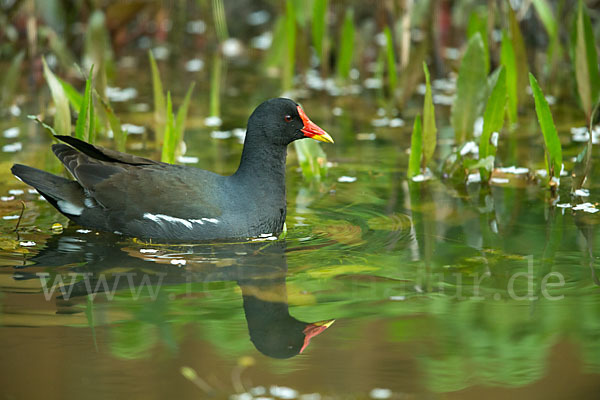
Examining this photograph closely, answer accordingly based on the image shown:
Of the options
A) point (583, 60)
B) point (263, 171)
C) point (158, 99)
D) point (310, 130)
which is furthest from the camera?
point (158, 99)

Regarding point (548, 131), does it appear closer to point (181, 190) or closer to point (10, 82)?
point (181, 190)

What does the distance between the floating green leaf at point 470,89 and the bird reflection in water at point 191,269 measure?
2.48 meters

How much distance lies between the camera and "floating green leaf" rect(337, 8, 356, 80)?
9102 mm

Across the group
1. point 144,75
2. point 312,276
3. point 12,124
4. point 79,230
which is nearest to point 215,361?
point 312,276

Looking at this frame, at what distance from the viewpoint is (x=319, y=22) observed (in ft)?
30.6

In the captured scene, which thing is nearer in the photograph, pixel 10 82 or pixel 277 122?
pixel 277 122

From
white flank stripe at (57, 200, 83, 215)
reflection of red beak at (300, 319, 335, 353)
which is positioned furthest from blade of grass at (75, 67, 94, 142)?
reflection of red beak at (300, 319, 335, 353)

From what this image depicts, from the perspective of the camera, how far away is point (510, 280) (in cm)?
477

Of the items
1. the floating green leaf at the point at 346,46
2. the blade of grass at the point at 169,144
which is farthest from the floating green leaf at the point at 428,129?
the floating green leaf at the point at 346,46

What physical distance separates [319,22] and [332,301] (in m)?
5.39

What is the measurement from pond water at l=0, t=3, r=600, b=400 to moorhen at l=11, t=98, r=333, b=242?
0.41ft

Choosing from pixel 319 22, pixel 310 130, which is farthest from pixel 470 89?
pixel 319 22

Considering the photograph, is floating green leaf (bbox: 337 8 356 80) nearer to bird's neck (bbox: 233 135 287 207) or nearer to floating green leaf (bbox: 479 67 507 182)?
floating green leaf (bbox: 479 67 507 182)

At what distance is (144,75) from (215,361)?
24.5 ft
